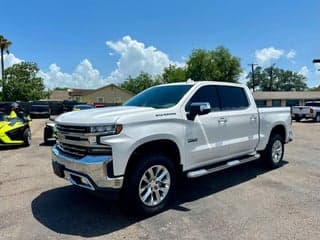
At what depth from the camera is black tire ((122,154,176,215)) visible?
13.1ft

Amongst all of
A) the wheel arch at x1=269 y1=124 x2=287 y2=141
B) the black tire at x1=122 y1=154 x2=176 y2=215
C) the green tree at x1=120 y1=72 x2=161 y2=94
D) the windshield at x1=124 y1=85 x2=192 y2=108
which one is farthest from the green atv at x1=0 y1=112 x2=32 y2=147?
the green tree at x1=120 y1=72 x2=161 y2=94

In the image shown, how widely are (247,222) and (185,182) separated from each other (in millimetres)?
2013

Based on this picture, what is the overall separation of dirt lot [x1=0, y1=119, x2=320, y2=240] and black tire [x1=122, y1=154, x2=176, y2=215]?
0.45 feet

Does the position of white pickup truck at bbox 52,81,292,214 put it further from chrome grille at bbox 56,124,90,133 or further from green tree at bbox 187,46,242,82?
green tree at bbox 187,46,242,82

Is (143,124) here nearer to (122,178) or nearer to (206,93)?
(122,178)

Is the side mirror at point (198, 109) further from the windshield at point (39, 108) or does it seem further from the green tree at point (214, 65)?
the green tree at point (214, 65)

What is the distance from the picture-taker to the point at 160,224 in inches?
157

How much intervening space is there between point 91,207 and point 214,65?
2025 inches

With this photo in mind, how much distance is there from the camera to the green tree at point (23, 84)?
42.8 m

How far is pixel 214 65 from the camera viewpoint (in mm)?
53625

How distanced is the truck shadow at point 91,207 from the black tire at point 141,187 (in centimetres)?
17

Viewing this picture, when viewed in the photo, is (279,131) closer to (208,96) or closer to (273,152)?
(273,152)

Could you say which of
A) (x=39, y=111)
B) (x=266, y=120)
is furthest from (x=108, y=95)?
(x=266, y=120)

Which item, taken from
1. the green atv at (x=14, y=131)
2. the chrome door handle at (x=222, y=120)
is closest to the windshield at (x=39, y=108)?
the green atv at (x=14, y=131)
